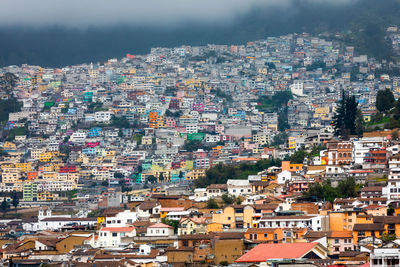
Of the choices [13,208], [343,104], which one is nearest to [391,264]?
[343,104]

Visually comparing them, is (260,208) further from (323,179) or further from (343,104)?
(343,104)

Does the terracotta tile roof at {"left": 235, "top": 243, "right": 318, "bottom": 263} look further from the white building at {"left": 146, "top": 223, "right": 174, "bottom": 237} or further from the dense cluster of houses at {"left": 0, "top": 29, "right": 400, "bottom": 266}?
the white building at {"left": 146, "top": 223, "right": 174, "bottom": 237}

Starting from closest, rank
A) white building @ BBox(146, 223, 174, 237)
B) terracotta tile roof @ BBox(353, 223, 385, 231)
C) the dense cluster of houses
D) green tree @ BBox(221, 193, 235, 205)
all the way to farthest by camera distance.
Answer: terracotta tile roof @ BBox(353, 223, 385, 231), the dense cluster of houses, white building @ BBox(146, 223, 174, 237), green tree @ BBox(221, 193, 235, 205)

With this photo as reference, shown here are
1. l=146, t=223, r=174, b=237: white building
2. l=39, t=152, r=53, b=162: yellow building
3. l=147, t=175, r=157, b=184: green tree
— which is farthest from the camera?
l=39, t=152, r=53, b=162: yellow building

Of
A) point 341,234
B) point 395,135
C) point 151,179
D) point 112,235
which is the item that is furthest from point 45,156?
point 341,234

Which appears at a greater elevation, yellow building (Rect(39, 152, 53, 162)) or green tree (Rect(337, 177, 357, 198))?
yellow building (Rect(39, 152, 53, 162))

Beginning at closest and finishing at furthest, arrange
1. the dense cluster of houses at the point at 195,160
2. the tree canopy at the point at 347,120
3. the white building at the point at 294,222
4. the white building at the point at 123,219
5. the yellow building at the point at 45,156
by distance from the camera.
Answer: the dense cluster of houses at the point at 195,160 < the white building at the point at 294,222 < the white building at the point at 123,219 < the tree canopy at the point at 347,120 < the yellow building at the point at 45,156

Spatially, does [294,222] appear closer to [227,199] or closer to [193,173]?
[227,199]

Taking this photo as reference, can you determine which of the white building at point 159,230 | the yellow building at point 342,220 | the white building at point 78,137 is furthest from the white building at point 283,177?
the white building at point 78,137

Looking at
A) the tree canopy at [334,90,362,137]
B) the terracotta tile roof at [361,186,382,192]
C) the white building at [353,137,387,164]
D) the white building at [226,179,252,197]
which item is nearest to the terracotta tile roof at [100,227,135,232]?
the white building at [226,179,252,197]

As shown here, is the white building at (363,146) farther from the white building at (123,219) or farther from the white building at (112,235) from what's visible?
the white building at (112,235)

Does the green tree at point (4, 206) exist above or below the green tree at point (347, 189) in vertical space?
below
